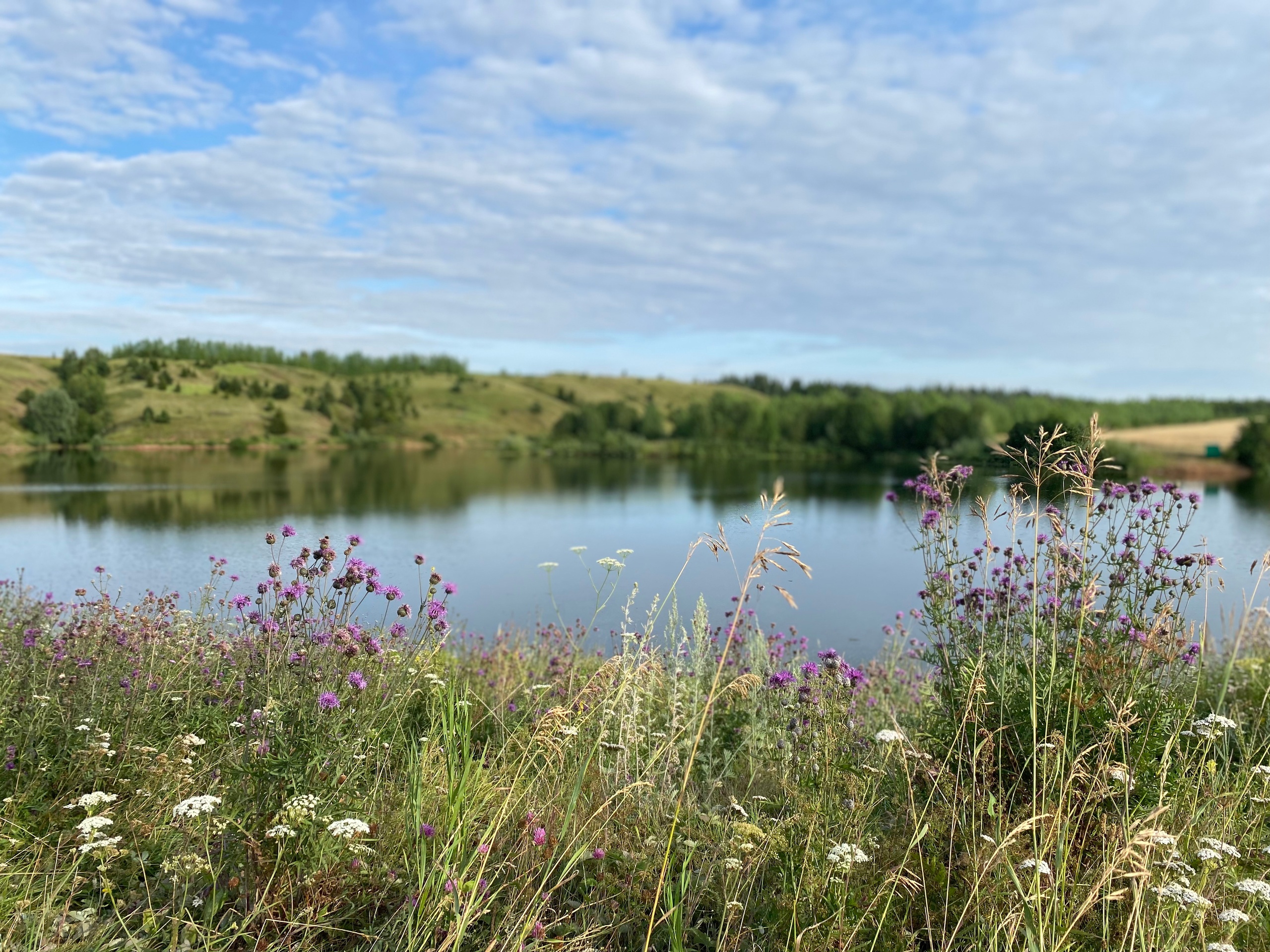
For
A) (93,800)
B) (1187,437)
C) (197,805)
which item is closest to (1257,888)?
(197,805)

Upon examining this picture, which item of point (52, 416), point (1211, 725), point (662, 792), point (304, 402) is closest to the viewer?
point (662, 792)

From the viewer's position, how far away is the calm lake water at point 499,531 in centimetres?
1528

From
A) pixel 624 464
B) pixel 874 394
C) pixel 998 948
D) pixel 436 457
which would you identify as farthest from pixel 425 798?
pixel 874 394

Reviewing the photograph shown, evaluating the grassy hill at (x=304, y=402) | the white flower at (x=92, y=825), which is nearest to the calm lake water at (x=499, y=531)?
the white flower at (x=92, y=825)

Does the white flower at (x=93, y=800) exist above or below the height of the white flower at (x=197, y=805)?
below

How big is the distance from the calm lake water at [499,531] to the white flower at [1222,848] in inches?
72.6

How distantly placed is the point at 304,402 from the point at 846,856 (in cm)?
10638

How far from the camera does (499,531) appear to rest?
29266 mm

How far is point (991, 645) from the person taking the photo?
447 cm

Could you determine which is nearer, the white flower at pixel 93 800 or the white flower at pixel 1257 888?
the white flower at pixel 1257 888

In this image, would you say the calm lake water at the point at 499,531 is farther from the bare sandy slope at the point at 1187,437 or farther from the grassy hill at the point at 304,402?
the grassy hill at the point at 304,402

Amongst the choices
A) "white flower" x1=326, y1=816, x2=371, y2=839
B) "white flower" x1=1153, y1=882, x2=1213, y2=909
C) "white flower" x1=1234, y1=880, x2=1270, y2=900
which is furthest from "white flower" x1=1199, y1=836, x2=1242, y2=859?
"white flower" x1=326, y1=816, x2=371, y2=839

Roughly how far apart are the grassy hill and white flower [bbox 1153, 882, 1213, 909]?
8203 cm

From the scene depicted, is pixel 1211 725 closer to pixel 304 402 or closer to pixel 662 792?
pixel 662 792
